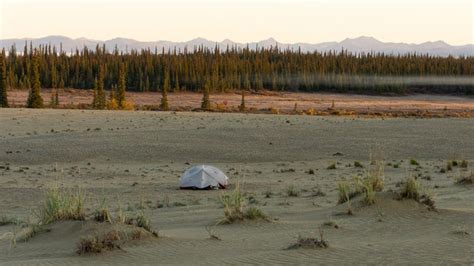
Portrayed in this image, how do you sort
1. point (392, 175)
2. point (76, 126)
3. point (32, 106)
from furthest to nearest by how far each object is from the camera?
point (32, 106) < point (76, 126) < point (392, 175)

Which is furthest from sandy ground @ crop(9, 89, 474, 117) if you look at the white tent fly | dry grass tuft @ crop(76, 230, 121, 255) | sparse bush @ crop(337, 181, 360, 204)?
dry grass tuft @ crop(76, 230, 121, 255)

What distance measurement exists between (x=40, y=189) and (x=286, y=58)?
10547 cm

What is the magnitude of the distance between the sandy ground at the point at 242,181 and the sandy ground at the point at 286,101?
95.1ft

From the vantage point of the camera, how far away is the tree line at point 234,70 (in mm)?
97125

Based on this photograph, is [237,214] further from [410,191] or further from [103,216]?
[410,191]

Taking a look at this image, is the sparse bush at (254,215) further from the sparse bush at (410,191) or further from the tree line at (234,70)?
the tree line at (234,70)

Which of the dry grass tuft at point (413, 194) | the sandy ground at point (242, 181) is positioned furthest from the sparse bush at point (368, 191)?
the dry grass tuft at point (413, 194)

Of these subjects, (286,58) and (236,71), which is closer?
(236,71)

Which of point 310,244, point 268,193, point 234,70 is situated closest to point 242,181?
point 268,193

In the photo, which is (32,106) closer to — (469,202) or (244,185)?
(244,185)

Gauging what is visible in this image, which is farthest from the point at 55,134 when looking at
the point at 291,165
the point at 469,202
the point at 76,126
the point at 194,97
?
the point at 194,97

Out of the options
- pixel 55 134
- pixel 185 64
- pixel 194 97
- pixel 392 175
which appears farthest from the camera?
pixel 185 64

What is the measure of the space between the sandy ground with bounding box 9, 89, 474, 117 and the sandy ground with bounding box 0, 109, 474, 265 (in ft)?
95.1

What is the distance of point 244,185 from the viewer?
798 inches
